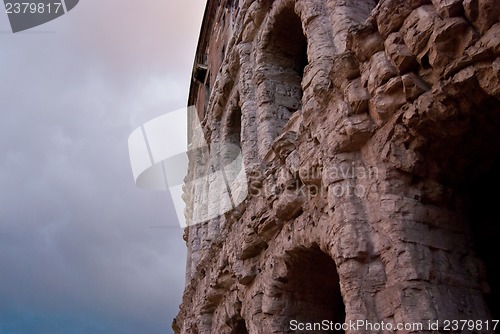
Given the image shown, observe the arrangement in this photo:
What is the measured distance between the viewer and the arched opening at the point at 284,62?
22.8 ft

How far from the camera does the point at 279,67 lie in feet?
24.0

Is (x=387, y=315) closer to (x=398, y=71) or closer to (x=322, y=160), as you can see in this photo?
(x=322, y=160)

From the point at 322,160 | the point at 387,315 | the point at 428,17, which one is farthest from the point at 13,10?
the point at 387,315

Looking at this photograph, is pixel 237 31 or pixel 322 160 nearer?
pixel 322 160

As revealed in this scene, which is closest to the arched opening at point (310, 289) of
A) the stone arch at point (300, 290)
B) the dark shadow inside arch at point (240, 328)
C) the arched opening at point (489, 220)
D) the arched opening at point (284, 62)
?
the stone arch at point (300, 290)

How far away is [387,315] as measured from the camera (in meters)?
3.04

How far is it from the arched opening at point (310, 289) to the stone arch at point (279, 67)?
2.34 m

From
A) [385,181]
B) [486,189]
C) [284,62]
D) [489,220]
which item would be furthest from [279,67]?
[385,181]

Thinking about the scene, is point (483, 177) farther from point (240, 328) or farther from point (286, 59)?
point (286, 59)

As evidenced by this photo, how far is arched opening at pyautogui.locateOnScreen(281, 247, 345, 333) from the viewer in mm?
4586

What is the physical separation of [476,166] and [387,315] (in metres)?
1.39

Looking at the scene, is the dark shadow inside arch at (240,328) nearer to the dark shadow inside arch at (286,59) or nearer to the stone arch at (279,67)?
the stone arch at (279,67)

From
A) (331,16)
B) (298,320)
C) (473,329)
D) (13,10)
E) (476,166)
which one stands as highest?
(13,10)

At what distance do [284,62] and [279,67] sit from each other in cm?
12
